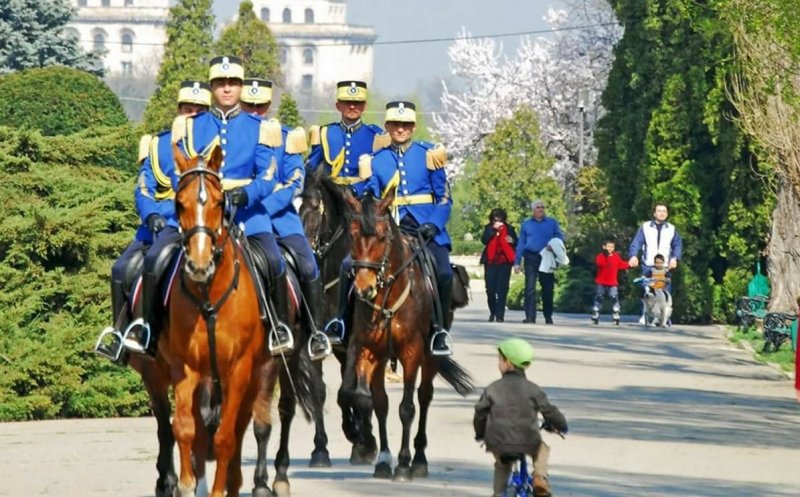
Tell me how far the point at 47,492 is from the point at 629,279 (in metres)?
29.9

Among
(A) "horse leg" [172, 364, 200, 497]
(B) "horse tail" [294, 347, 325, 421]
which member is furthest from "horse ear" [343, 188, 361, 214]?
(A) "horse leg" [172, 364, 200, 497]

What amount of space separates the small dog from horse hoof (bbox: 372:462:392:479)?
2182cm

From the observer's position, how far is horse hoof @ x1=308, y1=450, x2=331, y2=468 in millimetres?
16109

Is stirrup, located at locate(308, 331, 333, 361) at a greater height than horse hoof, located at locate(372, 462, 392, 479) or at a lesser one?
greater

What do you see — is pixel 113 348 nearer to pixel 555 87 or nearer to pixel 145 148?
pixel 145 148

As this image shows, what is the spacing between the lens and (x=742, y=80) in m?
31.1

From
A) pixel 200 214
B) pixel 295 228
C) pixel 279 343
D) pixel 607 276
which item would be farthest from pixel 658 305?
pixel 200 214

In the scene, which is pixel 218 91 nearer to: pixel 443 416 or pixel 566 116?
pixel 443 416

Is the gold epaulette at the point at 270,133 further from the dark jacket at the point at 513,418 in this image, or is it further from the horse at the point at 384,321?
the dark jacket at the point at 513,418

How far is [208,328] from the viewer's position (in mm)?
12375

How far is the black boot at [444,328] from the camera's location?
16188 millimetres

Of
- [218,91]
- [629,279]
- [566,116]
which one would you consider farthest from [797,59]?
[566,116]

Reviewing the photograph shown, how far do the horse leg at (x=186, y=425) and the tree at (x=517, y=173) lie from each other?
4917 cm

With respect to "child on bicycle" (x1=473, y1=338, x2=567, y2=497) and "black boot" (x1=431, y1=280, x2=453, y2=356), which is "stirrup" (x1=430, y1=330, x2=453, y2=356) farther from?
"child on bicycle" (x1=473, y1=338, x2=567, y2=497)
